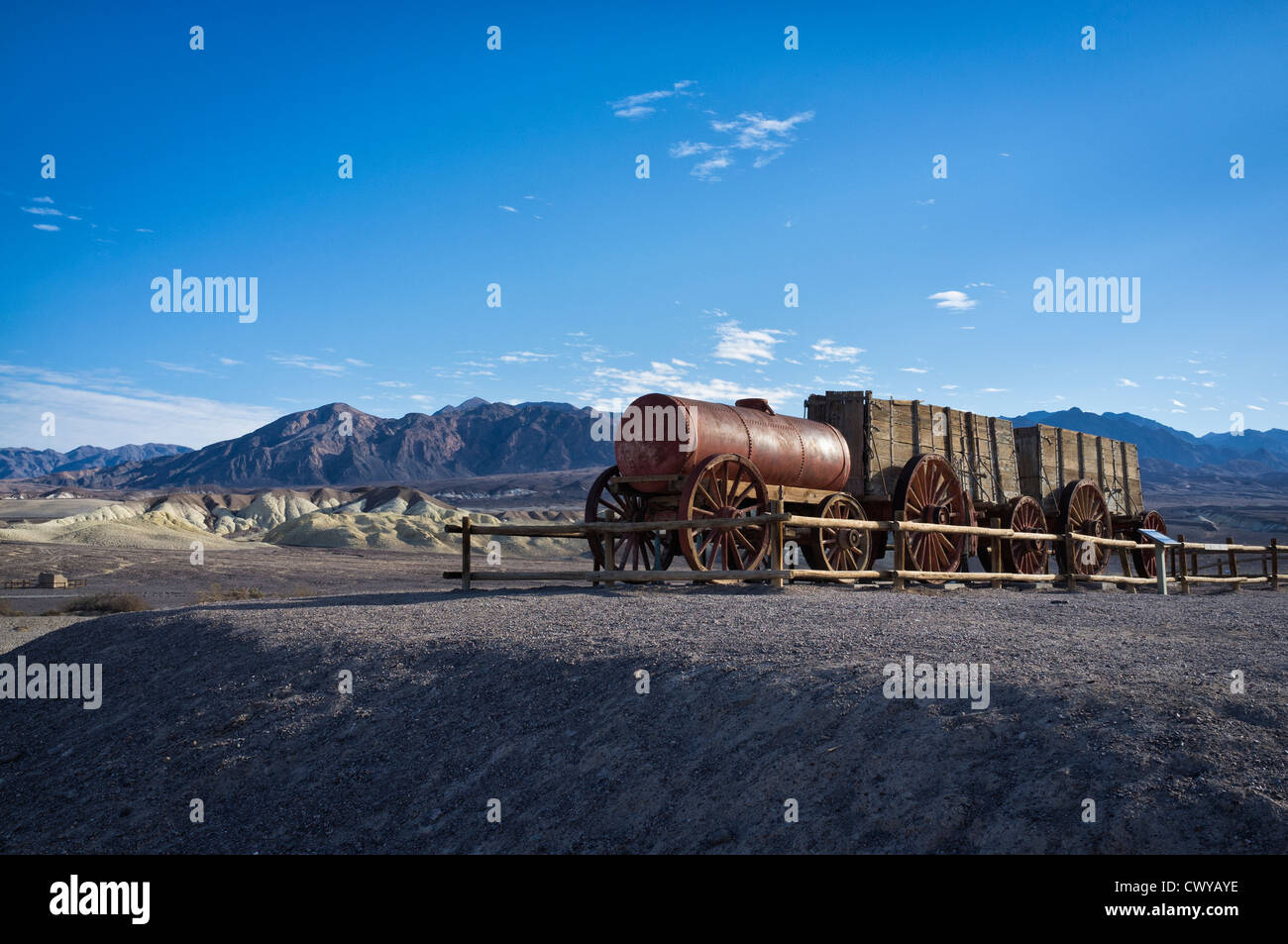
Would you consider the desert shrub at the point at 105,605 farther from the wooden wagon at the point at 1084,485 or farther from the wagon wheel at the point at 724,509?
the wooden wagon at the point at 1084,485

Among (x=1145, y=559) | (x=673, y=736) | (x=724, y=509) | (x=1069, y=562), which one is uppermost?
(x=724, y=509)

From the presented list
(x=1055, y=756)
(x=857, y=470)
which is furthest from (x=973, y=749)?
(x=857, y=470)

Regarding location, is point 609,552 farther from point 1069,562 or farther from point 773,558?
point 1069,562

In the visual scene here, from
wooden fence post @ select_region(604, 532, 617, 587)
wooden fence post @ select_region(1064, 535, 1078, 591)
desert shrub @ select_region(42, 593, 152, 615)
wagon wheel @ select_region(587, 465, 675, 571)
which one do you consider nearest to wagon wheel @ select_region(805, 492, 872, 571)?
wagon wheel @ select_region(587, 465, 675, 571)

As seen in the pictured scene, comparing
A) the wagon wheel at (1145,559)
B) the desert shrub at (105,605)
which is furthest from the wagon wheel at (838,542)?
the desert shrub at (105,605)

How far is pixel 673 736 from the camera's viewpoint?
20.7 ft

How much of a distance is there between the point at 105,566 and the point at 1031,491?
34340mm

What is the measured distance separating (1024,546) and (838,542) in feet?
22.8

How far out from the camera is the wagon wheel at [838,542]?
49.0 feet

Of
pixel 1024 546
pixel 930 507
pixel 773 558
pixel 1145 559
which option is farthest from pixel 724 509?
pixel 1145 559

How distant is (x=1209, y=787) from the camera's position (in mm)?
4609

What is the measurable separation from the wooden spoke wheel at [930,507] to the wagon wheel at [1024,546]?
7.60 feet
